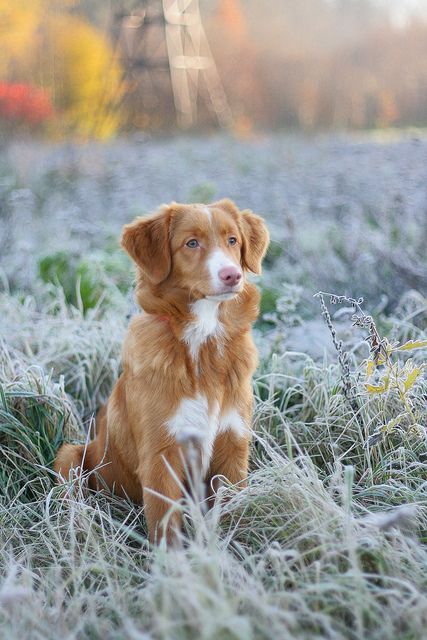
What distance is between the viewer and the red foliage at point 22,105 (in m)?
13.5

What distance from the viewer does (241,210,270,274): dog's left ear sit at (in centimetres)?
313

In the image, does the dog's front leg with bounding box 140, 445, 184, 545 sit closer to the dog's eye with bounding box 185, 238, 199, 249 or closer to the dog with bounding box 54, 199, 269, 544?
the dog with bounding box 54, 199, 269, 544

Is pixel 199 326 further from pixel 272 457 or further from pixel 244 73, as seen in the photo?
pixel 244 73

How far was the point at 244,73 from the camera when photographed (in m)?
18.7

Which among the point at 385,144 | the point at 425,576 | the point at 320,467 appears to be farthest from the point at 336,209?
the point at 425,576

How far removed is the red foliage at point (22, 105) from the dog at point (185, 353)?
1143cm

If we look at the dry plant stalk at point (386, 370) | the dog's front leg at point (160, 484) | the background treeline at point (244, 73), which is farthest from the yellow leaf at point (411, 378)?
the background treeline at point (244, 73)

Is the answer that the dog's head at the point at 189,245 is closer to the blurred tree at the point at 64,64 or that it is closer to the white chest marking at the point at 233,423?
the white chest marking at the point at 233,423

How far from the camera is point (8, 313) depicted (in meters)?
4.90

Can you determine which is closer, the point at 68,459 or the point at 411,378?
the point at 411,378

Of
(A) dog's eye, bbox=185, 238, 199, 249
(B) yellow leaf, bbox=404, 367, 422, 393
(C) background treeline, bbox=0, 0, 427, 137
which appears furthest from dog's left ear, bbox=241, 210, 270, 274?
(C) background treeline, bbox=0, 0, 427, 137

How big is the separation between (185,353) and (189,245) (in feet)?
1.43

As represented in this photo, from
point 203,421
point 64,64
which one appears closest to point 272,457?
point 203,421

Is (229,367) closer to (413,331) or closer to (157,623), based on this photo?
(157,623)
